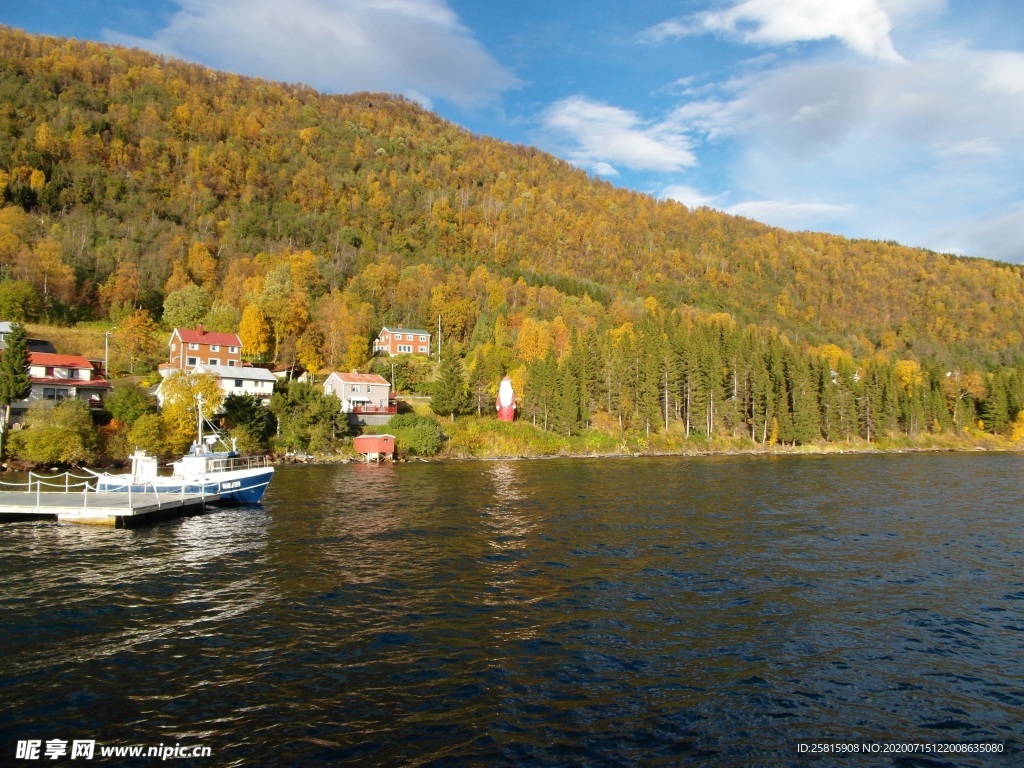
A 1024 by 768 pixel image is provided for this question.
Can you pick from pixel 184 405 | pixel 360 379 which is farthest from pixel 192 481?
pixel 360 379

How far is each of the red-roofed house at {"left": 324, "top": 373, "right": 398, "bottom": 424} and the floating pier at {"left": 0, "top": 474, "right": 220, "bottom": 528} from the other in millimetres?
48244

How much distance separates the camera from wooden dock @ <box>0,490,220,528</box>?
104ft

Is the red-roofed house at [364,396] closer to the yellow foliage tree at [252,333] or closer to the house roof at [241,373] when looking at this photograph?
the house roof at [241,373]

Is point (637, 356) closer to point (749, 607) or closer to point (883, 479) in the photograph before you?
point (883, 479)

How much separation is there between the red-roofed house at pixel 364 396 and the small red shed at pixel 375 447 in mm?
10934

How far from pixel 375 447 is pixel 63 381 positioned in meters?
39.0

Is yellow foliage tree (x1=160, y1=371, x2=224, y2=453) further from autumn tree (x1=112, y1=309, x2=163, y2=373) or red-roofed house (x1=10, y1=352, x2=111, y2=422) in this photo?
autumn tree (x1=112, y1=309, x2=163, y2=373)

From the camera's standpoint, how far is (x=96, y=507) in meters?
32.2

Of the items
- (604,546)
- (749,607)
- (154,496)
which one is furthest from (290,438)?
(749,607)

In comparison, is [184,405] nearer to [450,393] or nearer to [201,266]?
[450,393]

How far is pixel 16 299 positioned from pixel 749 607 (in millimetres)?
113292

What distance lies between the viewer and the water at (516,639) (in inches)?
450

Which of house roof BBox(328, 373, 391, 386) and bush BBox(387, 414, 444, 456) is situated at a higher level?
house roof BBox(328, 373, 391, 386)

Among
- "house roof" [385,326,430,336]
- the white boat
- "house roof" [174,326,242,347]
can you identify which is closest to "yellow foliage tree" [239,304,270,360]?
"house roof" [174,326,242,347]
